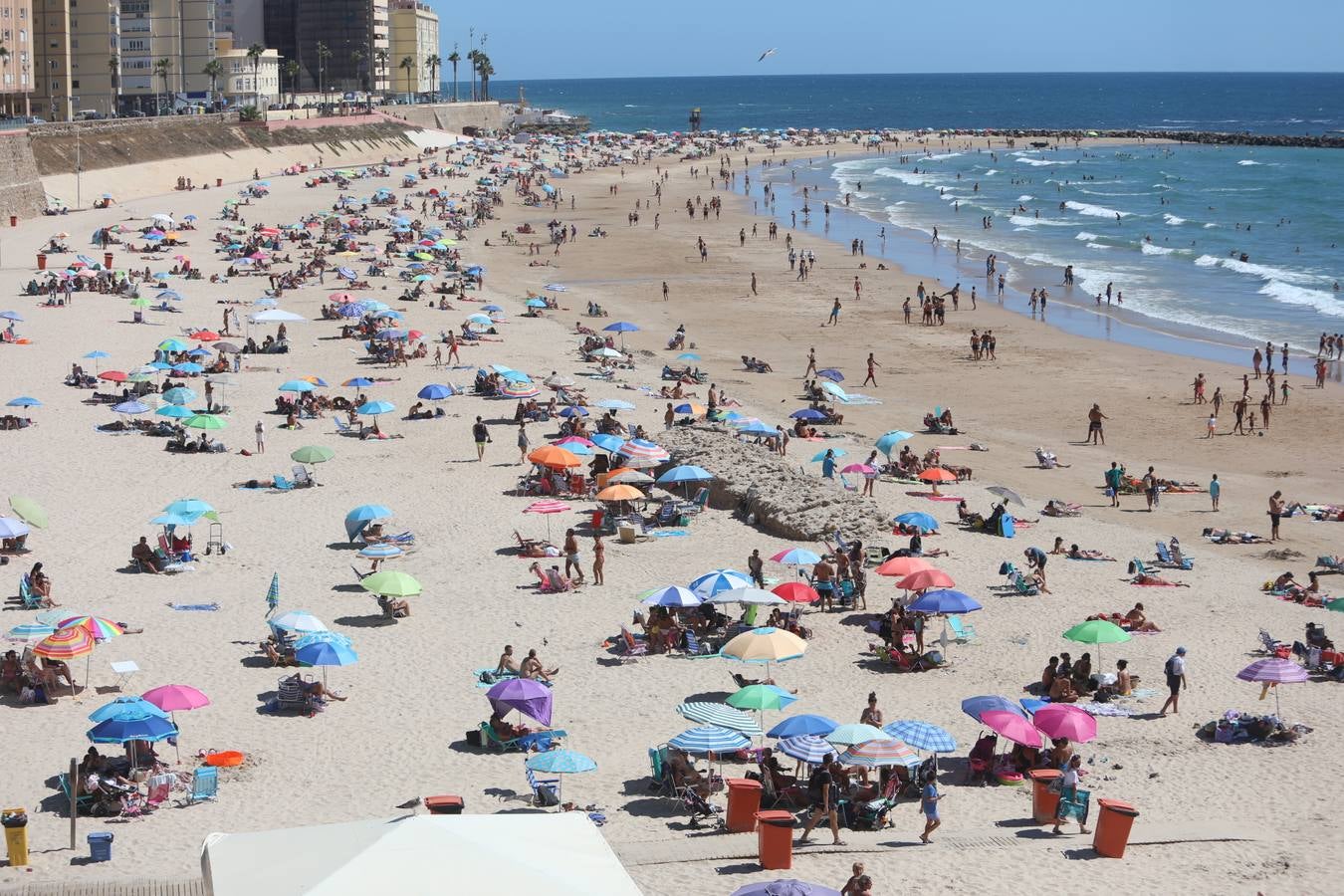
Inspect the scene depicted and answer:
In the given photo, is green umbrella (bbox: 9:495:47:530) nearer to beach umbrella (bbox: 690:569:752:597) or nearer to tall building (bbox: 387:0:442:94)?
beach umbrella (bbox: 690:569:752:597)

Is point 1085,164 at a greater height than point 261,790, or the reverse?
point 1085,164

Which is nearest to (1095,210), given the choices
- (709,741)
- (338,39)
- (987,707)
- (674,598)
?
(674,598)

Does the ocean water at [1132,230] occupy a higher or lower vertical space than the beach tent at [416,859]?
higher

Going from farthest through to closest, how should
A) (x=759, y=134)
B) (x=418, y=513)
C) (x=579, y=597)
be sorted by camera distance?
(x=759, y=134)
(x=418, y=513)
(x=579, y=597)

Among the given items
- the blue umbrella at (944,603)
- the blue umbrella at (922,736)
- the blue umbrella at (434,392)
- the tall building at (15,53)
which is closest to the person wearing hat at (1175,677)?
the blue umbrella at (944,603)

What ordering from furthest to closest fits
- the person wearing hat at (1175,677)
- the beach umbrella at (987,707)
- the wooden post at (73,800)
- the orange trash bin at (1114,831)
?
the person wearing hat at (1175,677) → the beach umbrella at (987,707) → the orange trash bin at (1114,831) → the wooden post at (73,800)

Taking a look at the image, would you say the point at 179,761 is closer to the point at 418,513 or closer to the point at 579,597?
the point at 579,597

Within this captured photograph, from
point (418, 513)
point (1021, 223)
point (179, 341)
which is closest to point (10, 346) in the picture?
point (179, 341)

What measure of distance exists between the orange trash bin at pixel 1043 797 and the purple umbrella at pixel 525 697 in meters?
4.73

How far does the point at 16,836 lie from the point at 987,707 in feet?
28.8

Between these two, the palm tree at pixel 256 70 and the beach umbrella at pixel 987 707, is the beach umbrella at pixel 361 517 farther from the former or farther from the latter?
the palm tree at pixel 256 70

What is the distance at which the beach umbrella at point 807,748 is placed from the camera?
1385cm

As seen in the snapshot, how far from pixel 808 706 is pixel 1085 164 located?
9767 centimetres

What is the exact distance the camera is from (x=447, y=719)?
15641 millimetres
